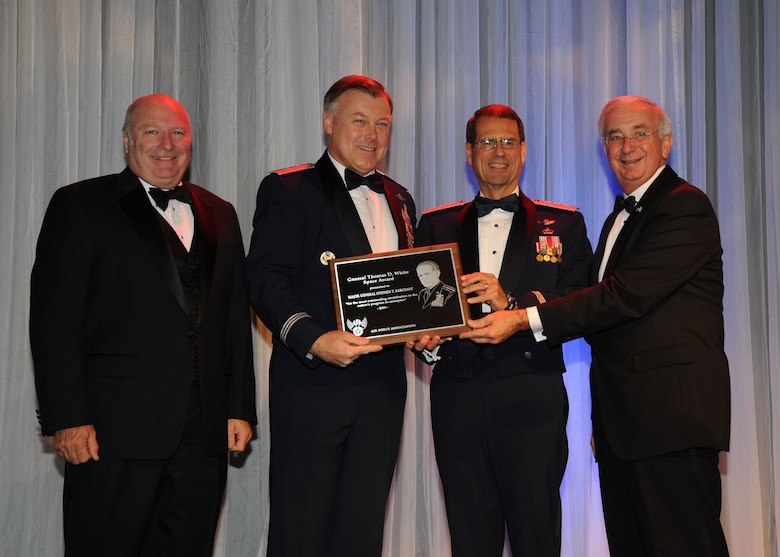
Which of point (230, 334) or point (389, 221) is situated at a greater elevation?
point (389, 221)

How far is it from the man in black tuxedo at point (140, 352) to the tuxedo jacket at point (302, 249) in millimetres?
192

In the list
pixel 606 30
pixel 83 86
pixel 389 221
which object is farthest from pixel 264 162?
pixel 606 30

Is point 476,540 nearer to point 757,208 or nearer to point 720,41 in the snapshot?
point 757,208

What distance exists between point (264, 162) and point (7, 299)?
153 cm

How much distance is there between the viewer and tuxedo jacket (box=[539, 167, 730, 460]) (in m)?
2.98

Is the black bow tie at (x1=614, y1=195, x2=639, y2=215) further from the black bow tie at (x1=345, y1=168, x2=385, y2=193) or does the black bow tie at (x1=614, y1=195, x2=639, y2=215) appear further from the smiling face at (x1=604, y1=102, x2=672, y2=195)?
the black bow tie at (x1=345, y1=168, x2=385, y2=193)

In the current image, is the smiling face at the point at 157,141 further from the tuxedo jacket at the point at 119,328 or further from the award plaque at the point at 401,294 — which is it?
the award plaque at the point at 401,294

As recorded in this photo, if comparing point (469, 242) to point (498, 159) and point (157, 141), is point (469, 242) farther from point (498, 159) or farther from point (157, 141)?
point (157, 141)

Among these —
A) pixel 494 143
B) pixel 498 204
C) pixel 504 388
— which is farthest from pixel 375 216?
pixel 504 388

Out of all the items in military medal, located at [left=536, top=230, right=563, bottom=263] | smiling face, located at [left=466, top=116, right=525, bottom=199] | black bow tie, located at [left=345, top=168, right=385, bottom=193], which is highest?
smiling face, located at [left=466, top=116, right=525, bottom=199]

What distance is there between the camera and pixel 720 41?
4926 millimetres

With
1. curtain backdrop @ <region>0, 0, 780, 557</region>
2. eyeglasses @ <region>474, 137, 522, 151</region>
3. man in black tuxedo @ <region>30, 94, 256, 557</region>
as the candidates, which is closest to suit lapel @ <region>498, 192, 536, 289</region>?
eyeglasses @ <region>474, 137, 522, 151</region>

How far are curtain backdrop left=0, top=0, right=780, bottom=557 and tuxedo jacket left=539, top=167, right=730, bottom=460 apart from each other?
1.53 meters

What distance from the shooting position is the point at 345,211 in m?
3.23
